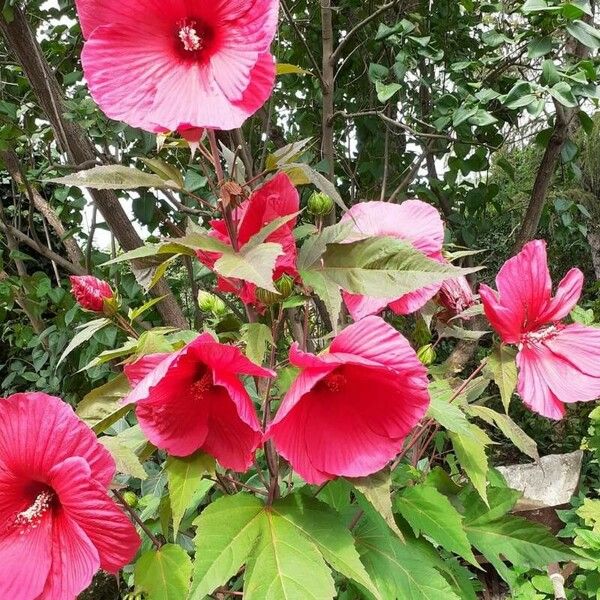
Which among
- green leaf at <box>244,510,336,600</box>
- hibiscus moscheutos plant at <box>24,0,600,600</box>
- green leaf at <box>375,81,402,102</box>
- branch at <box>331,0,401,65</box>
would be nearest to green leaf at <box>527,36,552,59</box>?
green leaf at <box>375,81,402,102</box>

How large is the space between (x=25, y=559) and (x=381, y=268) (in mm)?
421

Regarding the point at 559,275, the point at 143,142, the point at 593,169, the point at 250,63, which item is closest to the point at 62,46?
the point at 143,142

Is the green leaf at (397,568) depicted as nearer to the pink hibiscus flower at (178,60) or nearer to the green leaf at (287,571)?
the green leaf at (287,571)

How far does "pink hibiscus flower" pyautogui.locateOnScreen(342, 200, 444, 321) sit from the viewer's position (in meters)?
0.66

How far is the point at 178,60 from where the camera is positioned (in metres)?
0.54

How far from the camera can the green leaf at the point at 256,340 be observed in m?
0.59

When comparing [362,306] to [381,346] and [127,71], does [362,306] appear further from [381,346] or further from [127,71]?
[127,71]

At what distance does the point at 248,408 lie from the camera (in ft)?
1.72

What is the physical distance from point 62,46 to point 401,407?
5.77 feet

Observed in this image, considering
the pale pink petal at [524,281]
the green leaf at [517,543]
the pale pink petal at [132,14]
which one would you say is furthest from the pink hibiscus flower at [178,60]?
the green leaf at [517,543]

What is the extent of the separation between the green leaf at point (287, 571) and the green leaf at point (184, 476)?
0.29 feet

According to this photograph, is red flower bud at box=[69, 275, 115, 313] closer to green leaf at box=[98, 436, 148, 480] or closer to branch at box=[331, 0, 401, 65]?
green leaf at box=[98, 436, 148, 480]

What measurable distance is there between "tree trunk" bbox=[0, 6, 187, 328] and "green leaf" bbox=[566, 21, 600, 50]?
3.47 feet

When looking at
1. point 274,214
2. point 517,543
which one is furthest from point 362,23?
point 517,543
